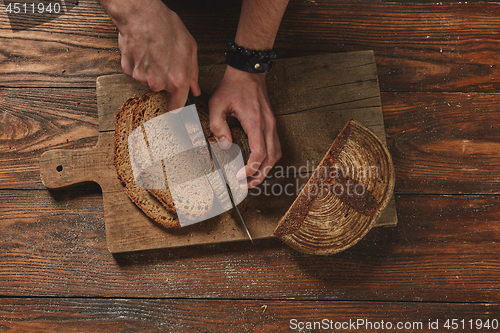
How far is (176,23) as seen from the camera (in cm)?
127

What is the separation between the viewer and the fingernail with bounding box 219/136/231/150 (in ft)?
5.07

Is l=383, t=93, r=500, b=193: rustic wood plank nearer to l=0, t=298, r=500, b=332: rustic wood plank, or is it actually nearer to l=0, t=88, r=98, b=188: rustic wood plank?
l=0, t=298, r=500, b=332: rustic wood plank

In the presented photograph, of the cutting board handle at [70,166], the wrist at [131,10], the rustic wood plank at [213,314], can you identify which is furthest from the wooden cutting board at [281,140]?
the wrist at [131,10]

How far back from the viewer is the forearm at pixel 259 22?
146 centimetres

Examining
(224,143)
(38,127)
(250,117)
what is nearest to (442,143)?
(250,117)

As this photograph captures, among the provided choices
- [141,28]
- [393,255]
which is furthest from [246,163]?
[393,255]

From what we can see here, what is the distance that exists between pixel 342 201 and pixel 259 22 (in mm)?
931

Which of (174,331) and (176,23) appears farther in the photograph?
(174,331)

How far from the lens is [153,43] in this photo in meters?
1.22

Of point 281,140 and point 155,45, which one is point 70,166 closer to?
point 155,45

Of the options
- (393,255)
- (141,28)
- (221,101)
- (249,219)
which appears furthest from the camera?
(393,255)

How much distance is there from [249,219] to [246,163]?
304 mm

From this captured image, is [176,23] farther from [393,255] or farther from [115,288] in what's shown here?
[393,255]

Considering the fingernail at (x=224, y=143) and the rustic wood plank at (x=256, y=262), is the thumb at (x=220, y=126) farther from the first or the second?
the rustic wood plank at (x=256, y=262)
